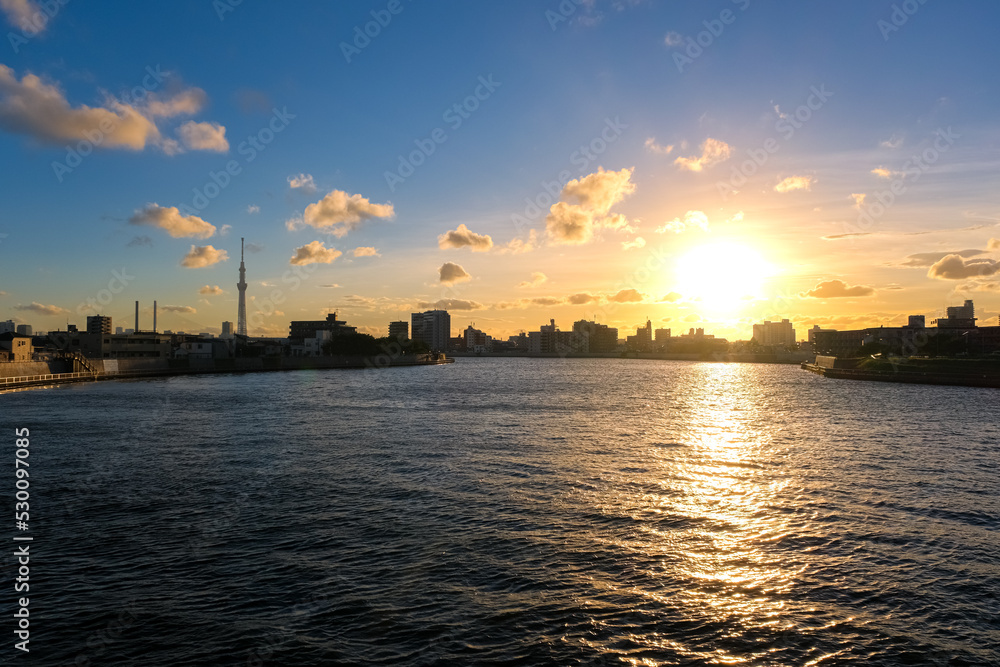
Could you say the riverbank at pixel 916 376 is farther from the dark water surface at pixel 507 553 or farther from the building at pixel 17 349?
the building at pixel 17 349

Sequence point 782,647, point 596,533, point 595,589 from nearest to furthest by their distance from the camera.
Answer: point 782,647
point 595,589
point 596,533

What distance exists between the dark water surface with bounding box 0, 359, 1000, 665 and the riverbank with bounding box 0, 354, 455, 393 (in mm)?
61475

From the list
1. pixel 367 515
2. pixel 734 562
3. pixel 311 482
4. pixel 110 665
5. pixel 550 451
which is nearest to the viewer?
pixel 110 665

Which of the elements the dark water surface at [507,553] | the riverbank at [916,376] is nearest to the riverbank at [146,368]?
the dark water surface at [507,553]

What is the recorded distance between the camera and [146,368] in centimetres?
12294

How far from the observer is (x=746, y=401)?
79062 mm

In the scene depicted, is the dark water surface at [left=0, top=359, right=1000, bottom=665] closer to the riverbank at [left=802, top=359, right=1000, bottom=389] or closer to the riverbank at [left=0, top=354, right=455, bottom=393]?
the riverbank at [left=0, top=354, right=455, bottom=393]

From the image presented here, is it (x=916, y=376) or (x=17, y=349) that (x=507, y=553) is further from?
(x=916, y=376)

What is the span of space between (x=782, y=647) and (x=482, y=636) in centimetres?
649

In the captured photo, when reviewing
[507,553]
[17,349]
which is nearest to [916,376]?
[507,553]

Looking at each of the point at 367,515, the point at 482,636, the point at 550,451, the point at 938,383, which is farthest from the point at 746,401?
the point at 482,636

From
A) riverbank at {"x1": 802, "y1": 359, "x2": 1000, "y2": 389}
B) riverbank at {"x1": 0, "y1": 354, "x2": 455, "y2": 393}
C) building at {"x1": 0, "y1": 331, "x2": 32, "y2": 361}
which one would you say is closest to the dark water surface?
riverbank at {"x1": 0, "y1": 354, "x2": 455, "y2": 393}

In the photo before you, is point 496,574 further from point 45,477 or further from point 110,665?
point 45,477

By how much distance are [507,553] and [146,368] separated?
5075 inches
